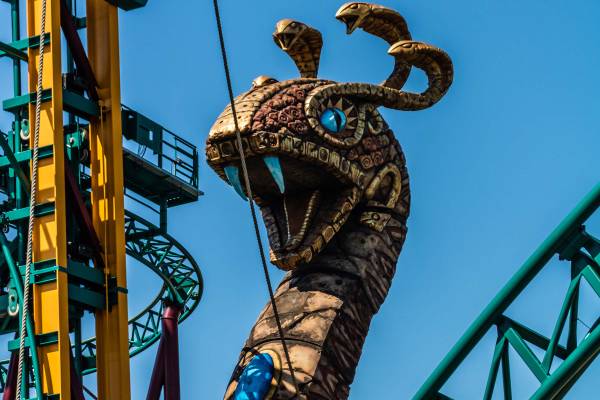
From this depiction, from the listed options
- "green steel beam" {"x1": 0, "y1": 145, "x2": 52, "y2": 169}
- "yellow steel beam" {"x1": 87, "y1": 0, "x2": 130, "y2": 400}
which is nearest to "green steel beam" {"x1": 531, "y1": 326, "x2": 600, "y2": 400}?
"yellow steel beam" {"x1": 87, "y1": 0, "x2": 130, "y2": 400}

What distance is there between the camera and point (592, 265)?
47.5ft

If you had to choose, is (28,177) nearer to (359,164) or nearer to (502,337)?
(359,164)

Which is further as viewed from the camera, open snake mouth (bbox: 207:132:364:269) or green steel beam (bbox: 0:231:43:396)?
green steel beam (bbox: 0:231:43:396)

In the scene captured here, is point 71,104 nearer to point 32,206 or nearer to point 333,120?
point 32,206

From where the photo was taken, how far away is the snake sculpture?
14789 millimetres

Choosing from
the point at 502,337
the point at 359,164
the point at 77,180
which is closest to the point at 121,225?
the point at 77,180

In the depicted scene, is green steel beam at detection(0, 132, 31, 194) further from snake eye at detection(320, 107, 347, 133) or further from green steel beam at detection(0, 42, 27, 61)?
snake eye at detection(320, 107, 347, 133)

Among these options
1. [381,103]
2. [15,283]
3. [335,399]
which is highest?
[381,103]

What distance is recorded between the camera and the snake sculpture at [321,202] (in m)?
14.8

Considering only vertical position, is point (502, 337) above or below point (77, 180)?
below

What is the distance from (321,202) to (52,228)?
215 cm

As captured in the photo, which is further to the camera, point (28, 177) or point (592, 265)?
point (28, 177)

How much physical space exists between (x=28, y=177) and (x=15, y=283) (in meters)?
0.92

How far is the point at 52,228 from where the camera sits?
15688 mm
